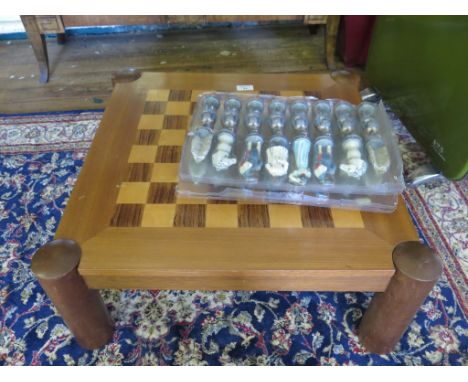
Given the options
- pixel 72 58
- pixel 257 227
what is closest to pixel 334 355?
pixel 257 227

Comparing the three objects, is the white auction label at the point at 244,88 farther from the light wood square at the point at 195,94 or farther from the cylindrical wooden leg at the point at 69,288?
the cylindrical wooden leg at the point at 69,288

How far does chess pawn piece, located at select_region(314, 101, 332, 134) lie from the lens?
887 millimetres

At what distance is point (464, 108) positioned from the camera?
1.15 metres

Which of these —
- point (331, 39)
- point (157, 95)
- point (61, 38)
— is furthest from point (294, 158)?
point (61, 38)

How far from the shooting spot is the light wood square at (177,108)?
1.03 meters

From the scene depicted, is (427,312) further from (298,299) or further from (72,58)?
(72,58)

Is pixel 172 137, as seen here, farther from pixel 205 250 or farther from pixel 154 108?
pixel 205 250

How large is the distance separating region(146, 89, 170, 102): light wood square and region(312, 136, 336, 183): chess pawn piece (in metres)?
0.47

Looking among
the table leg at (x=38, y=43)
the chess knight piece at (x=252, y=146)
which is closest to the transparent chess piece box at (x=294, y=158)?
the chess knight piece at (x=252, y=146)

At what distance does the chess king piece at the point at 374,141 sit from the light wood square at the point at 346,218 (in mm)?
109

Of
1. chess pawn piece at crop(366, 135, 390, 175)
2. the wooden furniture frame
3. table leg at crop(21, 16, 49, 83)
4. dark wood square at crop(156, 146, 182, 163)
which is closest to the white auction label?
dark wood square at crop(156, 146, 182, 163)

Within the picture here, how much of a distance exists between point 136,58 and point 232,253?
1588 millimetres

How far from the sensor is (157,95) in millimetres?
1084

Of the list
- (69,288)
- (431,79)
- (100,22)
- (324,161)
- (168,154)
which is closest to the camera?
(69,288)
